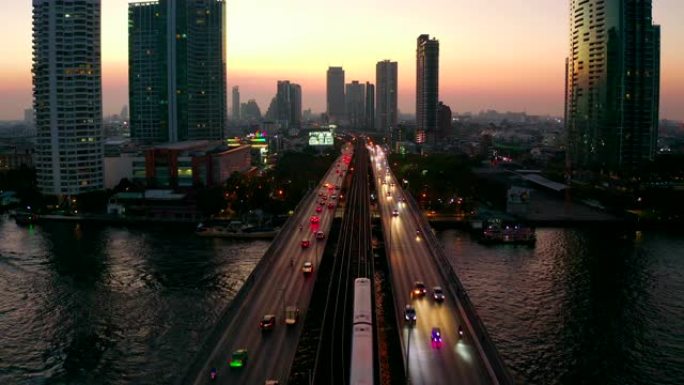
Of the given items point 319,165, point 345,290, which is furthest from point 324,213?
point 319,165

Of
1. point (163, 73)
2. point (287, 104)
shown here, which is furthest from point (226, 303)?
point (287, 104)

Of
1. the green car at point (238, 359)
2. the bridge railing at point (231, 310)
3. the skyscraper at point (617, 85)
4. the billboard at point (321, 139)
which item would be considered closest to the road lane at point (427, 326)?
the green car at point (238, 359)

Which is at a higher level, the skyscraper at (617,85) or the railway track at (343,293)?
the skyscraper at (617,85)

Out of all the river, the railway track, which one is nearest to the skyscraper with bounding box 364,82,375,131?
the railway track

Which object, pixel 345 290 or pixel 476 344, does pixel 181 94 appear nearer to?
pixel 345 290

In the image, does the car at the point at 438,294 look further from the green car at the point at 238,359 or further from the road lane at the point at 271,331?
the green car at the point at 238,359

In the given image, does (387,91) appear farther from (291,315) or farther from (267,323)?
(267,323)

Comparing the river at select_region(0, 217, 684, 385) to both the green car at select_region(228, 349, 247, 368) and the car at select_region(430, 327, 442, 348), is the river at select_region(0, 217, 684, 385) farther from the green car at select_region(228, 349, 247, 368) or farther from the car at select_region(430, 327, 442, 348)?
the green car at select_region(228, 349, 247, 368)
